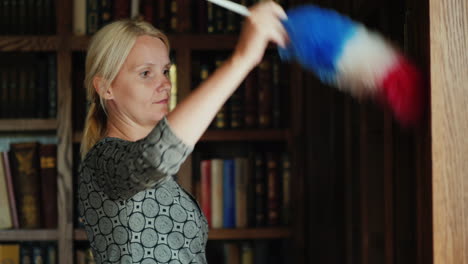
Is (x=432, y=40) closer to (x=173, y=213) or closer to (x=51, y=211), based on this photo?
(x=173, y=213)

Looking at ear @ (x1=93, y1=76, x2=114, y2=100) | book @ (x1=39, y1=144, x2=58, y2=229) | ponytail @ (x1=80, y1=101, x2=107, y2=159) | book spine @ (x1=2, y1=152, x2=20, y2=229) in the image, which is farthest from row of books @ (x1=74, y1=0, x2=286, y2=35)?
ear @ (x1=93, y1=76, x2=114, y2=100)

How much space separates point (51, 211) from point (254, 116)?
2.63 feet

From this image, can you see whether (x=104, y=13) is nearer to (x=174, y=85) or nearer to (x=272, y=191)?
(x=174, y=85)

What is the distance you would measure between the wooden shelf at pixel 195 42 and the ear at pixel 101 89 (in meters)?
0.95

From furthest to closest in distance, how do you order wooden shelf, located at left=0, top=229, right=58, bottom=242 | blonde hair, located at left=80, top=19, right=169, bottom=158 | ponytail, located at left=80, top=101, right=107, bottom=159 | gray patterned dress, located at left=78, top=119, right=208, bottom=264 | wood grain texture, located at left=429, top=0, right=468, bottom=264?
wooden shelf, located at left=0, top=229, right=58, bottom=242 → ponytail, located at left=80, top=101, right=107, bottom=159 → blonde hair, located at left=80, top=19, right=169, bottom=158 → gray patterned dress, located at left=78, top=119, right=208, bottom=264 → wood grain texture, located at left=429, top=0, right=468, bottom=264

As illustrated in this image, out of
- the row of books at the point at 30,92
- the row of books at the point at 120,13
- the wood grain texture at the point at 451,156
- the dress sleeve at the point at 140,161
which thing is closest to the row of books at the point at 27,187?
the row of books at the point at 30,92

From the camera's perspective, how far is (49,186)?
85.9 inches

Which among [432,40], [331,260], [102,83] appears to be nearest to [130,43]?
[102,83]

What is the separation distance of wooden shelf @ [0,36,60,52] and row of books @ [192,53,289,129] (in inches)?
20.3

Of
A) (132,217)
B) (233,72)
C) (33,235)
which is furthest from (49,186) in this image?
(233,72)

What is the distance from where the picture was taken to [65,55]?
2.17m

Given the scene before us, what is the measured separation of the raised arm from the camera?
2.71 feet

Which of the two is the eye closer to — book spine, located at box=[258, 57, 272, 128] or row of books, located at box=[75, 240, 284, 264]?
book spine, located at box=[258, 57, 272, 128]

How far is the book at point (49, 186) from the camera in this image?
7.16ft
